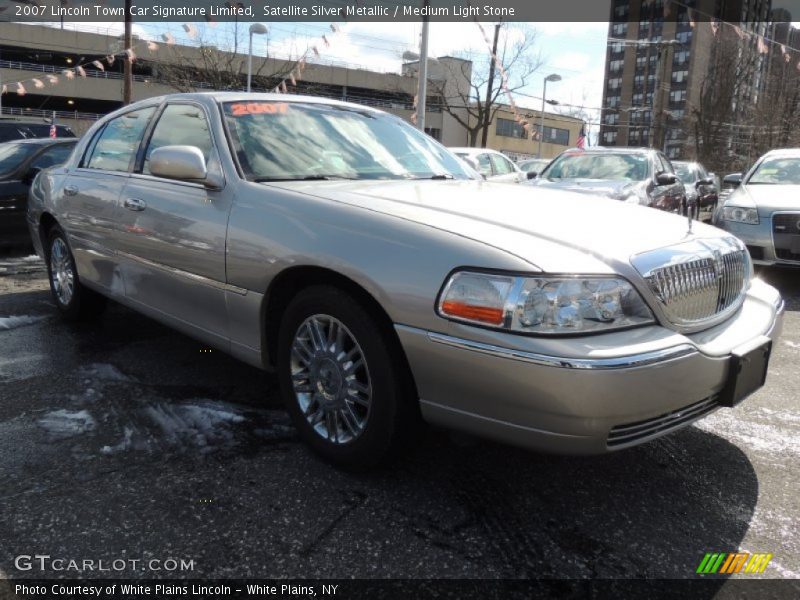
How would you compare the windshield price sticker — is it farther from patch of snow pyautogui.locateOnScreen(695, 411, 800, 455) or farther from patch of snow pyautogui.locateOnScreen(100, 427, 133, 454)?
patch of snow pyautogui.locateOnScreen(695, 411, 800, 455)

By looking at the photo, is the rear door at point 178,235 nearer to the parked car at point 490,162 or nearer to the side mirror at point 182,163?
the side mirror at point 182,163

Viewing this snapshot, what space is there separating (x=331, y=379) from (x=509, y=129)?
204 ft

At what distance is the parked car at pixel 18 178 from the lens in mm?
7180

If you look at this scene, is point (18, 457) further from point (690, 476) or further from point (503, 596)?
point (690, 476)

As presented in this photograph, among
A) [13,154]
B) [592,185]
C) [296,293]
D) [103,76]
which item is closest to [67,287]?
[296,293]

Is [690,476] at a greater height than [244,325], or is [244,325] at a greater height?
[244,325]

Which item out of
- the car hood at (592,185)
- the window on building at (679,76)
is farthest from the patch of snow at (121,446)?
the window on building at (679,76)

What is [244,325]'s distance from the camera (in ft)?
9.63

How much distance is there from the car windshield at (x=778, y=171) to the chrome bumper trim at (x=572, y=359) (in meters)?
7.00

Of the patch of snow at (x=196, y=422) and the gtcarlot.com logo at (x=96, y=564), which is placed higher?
the patch of snow at (x=196, y=422)

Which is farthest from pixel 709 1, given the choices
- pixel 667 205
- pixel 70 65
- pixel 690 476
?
pixel 690 476

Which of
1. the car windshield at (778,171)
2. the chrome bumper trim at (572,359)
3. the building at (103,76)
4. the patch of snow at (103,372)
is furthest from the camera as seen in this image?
the building at (103,76)

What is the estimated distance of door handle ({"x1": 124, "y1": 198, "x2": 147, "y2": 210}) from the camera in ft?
11.6

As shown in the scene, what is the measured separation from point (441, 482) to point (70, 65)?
54.6 m
